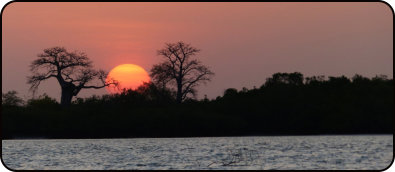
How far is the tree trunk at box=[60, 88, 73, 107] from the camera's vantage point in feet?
296

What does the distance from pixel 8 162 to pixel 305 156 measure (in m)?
17.6

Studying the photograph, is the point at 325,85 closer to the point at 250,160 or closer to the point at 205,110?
the point at 205,110

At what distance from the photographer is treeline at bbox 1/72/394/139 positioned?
289 ft

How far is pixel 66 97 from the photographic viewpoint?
91.7 metres

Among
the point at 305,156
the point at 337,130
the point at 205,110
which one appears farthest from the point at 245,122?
the point at 305,156

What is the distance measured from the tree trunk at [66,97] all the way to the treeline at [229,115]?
2.44 ft

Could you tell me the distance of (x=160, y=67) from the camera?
85.7 metres

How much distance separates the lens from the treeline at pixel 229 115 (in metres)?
88.1

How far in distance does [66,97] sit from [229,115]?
20434 mm

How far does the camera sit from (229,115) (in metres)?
91.8

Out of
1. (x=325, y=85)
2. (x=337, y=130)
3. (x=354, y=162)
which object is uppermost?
(x=325, y=85)

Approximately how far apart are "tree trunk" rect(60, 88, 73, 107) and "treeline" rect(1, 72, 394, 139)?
74cm

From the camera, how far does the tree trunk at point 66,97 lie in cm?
9012

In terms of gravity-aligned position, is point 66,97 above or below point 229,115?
above
